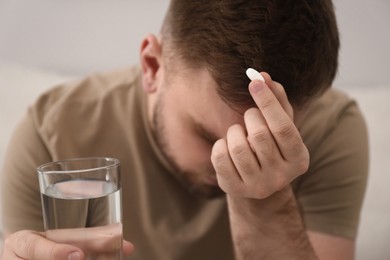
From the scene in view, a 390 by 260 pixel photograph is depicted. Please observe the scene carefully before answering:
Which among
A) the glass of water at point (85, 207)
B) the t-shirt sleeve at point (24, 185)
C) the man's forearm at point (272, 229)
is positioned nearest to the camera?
the glass of water at point (85, 207)

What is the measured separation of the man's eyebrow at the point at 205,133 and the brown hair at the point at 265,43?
0.30ft

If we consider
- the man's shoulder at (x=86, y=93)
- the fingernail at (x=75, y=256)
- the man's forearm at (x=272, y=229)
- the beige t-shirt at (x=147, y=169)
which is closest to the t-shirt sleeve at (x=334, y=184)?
the beige t-shirt at (x=147, y=169)

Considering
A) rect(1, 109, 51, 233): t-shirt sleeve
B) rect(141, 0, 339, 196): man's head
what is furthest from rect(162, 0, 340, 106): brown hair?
rect(1, 109, 51, 233): t-shirt sleeve

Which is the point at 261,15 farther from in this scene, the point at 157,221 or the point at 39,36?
the point at 39,36

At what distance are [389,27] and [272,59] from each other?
4.17ft

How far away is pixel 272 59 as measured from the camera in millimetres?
854

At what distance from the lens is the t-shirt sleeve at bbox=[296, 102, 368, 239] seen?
125cm

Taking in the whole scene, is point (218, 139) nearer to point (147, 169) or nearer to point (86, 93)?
point (147, 169)

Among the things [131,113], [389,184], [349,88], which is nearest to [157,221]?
[131,113]

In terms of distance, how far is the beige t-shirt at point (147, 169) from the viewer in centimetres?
118

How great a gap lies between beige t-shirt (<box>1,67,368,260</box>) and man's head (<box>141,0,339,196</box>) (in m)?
0.19

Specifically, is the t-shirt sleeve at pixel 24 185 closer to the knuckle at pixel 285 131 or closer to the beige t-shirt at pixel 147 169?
the beige t-shirt at pixel 147 169

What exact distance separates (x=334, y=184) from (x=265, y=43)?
0.53m

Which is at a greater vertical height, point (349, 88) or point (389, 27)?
point (389, 27)
